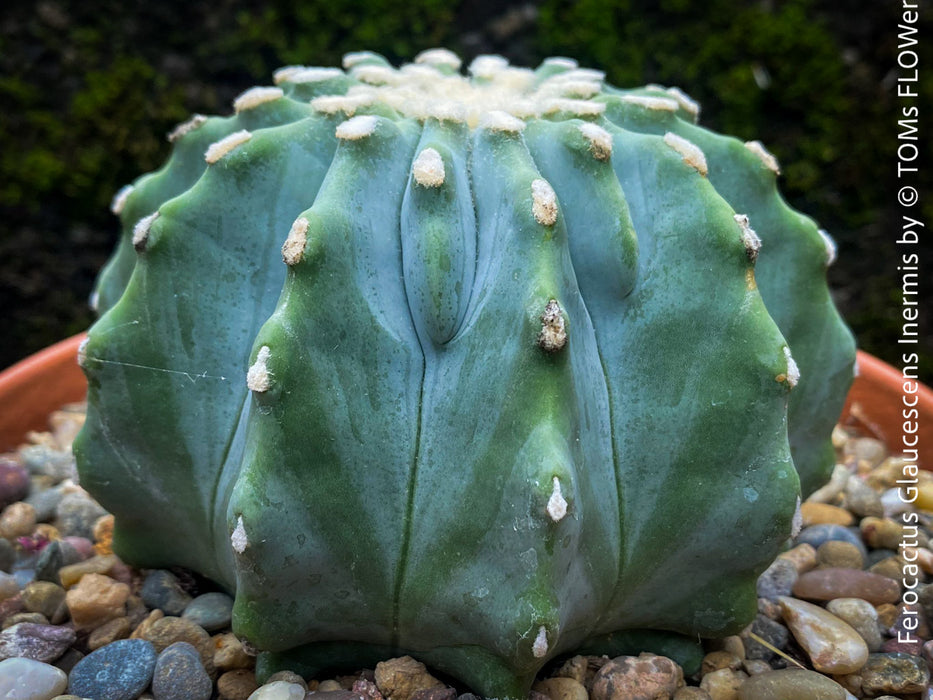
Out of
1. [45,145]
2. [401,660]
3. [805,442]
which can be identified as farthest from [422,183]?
[45,145]

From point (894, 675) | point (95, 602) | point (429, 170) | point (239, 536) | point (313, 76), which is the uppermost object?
point (313, 76)

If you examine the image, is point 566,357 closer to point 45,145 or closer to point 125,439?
point 125,439

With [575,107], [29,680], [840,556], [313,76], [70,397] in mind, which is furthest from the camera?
[70,397]

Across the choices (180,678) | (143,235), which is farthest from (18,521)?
(143,235)

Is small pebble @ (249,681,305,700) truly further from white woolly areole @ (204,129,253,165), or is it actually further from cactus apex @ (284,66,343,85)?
cactus apex @ (284,66,343,85)

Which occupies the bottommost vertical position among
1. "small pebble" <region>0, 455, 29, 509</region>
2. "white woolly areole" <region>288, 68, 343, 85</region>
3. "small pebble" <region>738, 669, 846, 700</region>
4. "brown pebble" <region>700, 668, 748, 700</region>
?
"brown pebble" <region>700, 668, 748, 700</region>

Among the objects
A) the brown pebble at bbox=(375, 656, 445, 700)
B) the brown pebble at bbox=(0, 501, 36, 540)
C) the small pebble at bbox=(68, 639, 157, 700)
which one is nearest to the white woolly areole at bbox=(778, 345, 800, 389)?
the brown pebble at bbox=(375, 656, 445, 700)

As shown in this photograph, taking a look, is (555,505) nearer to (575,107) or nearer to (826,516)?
(575,107)

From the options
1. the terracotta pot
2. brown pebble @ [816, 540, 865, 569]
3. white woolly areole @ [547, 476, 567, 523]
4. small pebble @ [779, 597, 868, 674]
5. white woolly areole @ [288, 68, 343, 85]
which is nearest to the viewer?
white woolly areole @ [547, 476, 567, 523]
